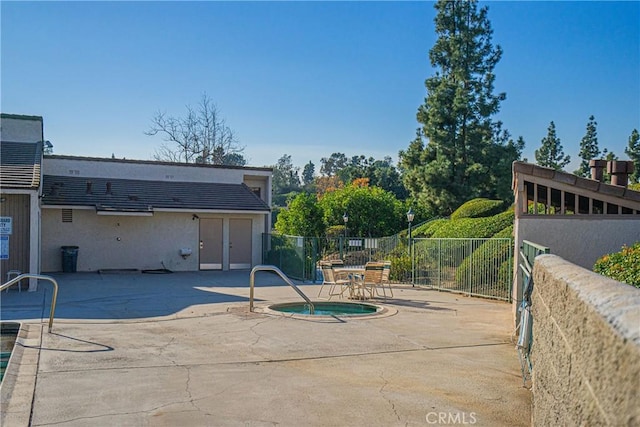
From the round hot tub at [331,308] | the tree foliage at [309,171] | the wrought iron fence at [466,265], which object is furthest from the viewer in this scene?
the tree foliage at [309,171]

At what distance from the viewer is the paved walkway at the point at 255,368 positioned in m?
5.80

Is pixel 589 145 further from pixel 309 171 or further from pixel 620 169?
pixel 309 171

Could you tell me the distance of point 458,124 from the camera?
125 feet

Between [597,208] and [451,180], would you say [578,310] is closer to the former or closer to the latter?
[597,208]

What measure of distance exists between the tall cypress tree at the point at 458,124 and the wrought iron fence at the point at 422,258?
50.6 feet

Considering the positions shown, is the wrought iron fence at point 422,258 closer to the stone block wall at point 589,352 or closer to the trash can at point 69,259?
the trash can at point 69,259

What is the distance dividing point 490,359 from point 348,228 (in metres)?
25.2

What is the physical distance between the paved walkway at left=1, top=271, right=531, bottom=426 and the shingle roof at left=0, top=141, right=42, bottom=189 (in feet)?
14.9

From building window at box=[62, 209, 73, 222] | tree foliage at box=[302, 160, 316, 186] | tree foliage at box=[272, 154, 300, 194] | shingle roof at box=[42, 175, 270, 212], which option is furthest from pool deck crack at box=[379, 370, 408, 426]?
tree foliage at box=[302, 160, 316, 186]

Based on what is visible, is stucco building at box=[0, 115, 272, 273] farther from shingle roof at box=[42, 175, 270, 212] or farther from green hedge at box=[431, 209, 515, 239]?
green hedge at box=[431, 209, 515, 239]

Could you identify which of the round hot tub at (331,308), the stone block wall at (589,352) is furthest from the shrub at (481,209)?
the stone block wall at (589,352)

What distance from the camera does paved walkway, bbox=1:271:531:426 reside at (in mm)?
5805

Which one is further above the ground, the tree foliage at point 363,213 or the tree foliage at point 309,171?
the tree foliage at point 309,171

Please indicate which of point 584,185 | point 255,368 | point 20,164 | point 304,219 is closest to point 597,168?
point 584,185
